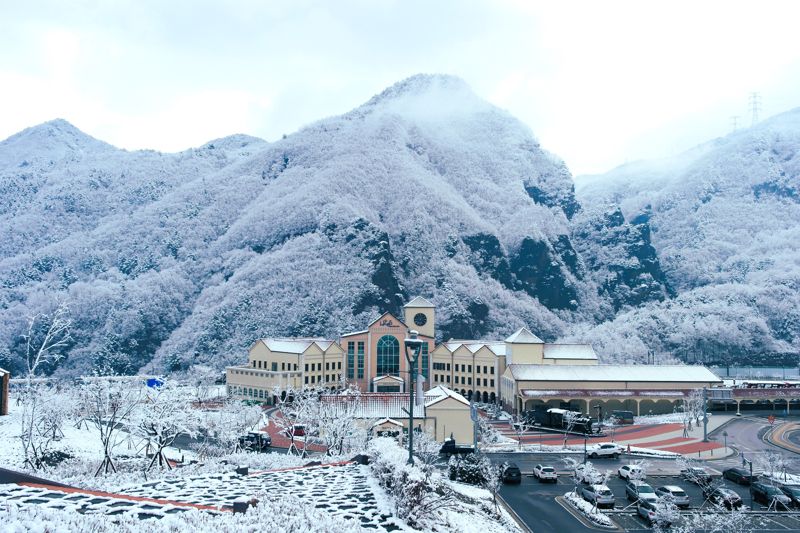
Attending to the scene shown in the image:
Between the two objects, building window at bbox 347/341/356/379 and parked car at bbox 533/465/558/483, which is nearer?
parked car at bbox 533/465/558/483

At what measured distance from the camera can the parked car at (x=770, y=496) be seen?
3206 cm

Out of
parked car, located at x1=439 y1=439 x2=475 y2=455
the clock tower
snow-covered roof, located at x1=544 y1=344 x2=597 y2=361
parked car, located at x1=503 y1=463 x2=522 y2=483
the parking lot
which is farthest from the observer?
the clock tower

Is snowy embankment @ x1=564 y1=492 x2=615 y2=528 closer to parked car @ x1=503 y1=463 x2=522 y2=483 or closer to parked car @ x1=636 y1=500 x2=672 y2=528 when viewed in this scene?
parked car @ x1=636 y1=500 x2=672 y2=528

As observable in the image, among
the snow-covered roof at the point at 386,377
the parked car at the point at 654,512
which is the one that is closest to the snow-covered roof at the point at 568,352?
the snow-covered roof at the point at 386,377

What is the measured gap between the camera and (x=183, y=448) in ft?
169

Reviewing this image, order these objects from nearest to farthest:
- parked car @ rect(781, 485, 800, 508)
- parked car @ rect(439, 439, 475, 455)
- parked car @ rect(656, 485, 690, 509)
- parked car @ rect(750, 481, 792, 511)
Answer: parked car @ rect(656, 485, 690, 509)
parked car @ rect(750, 481, 792, 511)
parked car @ rect(781, 485, 800, 508)
parked car @ rect(439, 439, 475, 455)

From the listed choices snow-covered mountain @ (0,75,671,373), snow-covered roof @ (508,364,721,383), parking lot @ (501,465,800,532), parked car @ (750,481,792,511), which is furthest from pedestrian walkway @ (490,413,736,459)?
snow-covered mountain @ (0,75,671,373)

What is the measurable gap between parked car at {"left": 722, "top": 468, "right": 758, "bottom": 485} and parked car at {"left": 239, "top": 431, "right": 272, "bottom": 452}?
29.5m

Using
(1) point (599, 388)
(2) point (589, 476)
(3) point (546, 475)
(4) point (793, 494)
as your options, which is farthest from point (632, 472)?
(1) point (599, 388)

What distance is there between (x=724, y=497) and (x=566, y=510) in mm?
7030

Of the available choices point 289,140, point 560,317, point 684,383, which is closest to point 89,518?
point 684,383

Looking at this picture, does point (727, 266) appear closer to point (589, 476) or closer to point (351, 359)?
point (351, 359)

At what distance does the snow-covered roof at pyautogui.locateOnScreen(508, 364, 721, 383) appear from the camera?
7088 cm

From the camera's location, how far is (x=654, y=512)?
1129 inches
